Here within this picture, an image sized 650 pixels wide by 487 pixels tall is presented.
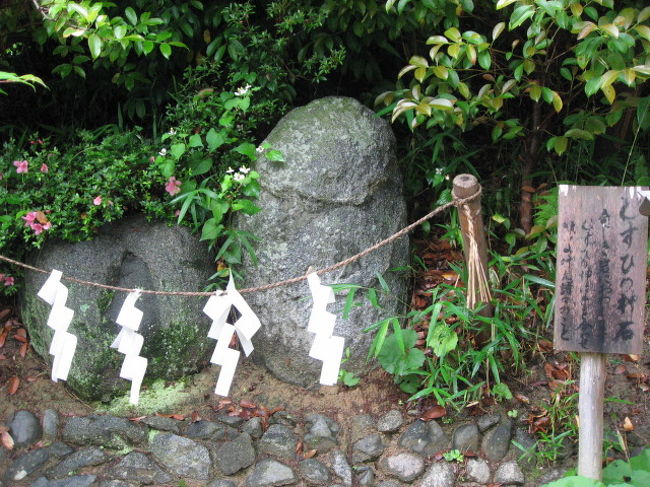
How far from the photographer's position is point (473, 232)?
11.0 ft

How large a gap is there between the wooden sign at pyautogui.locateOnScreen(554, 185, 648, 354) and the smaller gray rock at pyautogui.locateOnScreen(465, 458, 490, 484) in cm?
96

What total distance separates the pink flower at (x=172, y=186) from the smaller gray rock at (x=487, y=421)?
81.4 inches

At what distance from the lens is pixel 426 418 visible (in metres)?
3.71

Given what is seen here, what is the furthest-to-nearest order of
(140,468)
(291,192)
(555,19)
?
1. (291,192)
2. (140,468)
3. (555,19)

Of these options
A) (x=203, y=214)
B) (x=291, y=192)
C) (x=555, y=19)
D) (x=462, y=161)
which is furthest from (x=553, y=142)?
(x=203, y=214)

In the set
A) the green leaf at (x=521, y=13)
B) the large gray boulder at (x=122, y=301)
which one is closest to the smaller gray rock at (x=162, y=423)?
the large gray boulder at (x=122, y=301)

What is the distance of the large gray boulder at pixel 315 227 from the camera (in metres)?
4.00

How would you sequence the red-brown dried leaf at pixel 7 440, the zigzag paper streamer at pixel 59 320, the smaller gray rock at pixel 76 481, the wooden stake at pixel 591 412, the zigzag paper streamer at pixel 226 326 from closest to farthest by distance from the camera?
the wooden stake at pixel 591 412
the zigzag paper streamer at pixel 226 326
the zigzag paper streamer at pixel 59 320
the smaller gray rock at pixel 76 481
the red-brown dried leaf at pixel 7 440

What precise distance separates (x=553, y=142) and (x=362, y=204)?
1.13 meters

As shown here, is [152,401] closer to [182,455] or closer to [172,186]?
[182,455]

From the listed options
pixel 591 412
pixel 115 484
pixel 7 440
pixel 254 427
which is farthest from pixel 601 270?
pixel 7 440

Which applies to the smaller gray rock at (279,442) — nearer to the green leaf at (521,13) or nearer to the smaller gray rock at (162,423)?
the smaller gray rock at (162,423)

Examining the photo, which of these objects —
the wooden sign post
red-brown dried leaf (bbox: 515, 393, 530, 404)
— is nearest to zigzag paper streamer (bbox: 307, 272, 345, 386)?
the wooden sign post

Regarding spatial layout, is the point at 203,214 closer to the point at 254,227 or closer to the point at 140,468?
the point at 254,227
